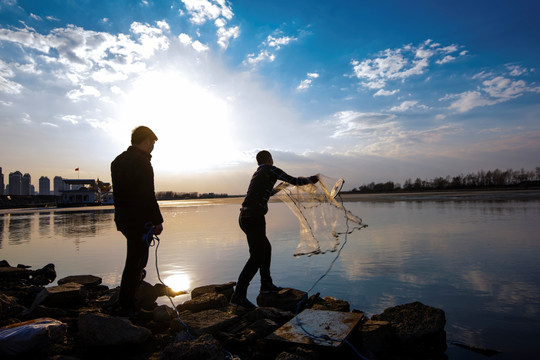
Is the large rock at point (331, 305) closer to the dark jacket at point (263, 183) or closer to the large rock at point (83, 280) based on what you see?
the dark jacket at point (263, 183)

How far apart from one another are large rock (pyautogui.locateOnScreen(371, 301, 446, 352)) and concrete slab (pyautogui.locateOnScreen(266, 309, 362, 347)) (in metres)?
0.61

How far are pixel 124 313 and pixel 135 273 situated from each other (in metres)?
0.61

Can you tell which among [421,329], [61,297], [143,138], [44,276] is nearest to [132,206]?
[143,138]

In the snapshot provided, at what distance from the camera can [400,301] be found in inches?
216

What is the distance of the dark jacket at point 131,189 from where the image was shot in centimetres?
424

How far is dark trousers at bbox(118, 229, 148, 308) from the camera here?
14.0 ft

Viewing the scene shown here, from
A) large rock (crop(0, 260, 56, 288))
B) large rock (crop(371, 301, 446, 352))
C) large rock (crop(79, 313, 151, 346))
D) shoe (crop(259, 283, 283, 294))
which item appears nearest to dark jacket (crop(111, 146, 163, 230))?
large rock (crop(79, 313, 151, 346))

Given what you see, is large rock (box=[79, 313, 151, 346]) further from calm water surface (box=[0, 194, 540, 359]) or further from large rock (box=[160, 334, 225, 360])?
calm water surface (box=[0, 194, 540, 359])

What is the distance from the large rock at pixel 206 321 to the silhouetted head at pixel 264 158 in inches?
103

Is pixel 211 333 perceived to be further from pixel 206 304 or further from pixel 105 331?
pixel 105 331

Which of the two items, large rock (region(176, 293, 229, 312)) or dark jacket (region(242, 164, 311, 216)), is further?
dark jacket (region(242, 164, 311, 216))

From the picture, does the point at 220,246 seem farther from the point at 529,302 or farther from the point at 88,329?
the point at 529,302

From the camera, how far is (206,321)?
13.9ft

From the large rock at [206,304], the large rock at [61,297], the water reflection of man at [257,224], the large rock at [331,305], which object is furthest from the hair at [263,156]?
the large rock at [61,297]
